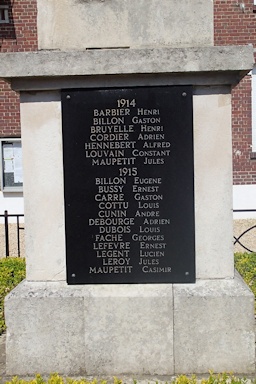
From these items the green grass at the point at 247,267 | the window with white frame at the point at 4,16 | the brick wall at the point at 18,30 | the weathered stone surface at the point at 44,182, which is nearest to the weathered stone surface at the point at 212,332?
the weathered stone surface at the point at 44,182

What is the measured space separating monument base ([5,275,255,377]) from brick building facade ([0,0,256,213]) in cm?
1060

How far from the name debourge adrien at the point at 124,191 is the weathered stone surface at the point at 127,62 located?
0.30 metres

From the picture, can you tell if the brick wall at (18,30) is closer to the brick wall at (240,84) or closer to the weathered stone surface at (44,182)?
the brick wall at (240,84)

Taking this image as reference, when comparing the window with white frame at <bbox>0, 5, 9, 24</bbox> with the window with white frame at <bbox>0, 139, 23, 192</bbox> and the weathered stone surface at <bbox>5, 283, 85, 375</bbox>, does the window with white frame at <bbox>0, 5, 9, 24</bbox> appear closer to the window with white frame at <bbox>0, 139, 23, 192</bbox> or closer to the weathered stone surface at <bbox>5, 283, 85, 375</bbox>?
the window with white frame at <bbox>0, 139, 23, 192</bbox>

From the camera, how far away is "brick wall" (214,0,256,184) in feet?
46.7

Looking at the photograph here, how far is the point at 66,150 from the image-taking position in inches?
159

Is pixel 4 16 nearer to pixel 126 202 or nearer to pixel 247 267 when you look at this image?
pixel 247 267

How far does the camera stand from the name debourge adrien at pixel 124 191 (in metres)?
3.99

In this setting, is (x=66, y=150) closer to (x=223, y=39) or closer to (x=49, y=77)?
(x=49, y=77)

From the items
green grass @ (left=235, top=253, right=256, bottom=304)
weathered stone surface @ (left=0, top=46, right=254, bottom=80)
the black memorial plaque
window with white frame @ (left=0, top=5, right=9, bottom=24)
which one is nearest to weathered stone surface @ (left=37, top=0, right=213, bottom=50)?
weathered stone surface @ (left=0, top=46, right=254, bottom=80)

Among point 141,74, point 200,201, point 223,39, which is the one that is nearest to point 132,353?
point 200,201

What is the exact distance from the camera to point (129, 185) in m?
4.02

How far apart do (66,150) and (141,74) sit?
0.79 m

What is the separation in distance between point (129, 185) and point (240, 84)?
36.3 feet
